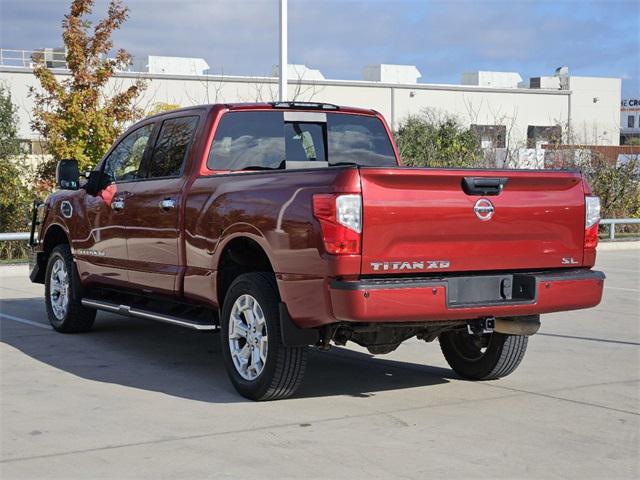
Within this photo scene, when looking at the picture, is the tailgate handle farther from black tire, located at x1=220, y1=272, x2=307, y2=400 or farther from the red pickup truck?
black tire, located at x1=220, y1=272, x2=307, y2=400

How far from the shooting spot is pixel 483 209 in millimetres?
6691

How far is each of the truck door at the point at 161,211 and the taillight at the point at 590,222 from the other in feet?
10.1

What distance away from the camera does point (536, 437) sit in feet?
20.3

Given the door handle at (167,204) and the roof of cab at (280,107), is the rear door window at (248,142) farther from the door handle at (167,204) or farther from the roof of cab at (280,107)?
the door handle at (167,204)

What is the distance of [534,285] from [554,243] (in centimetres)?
40

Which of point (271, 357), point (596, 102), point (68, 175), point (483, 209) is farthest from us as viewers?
point (596, 102)

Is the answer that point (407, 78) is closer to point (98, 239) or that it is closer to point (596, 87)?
point (596, 87)

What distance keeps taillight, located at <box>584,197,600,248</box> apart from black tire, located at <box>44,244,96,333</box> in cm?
503

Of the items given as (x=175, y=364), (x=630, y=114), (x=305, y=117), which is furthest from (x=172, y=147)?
(x=630, y=114)

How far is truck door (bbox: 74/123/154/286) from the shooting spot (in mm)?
9016

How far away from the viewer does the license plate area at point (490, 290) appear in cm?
656

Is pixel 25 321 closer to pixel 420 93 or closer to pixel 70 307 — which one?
pixel 70 307

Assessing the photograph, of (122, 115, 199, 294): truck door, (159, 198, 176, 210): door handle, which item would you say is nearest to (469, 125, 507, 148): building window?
(122, 115, 199, 294): truck door

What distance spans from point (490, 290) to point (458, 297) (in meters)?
0.31
